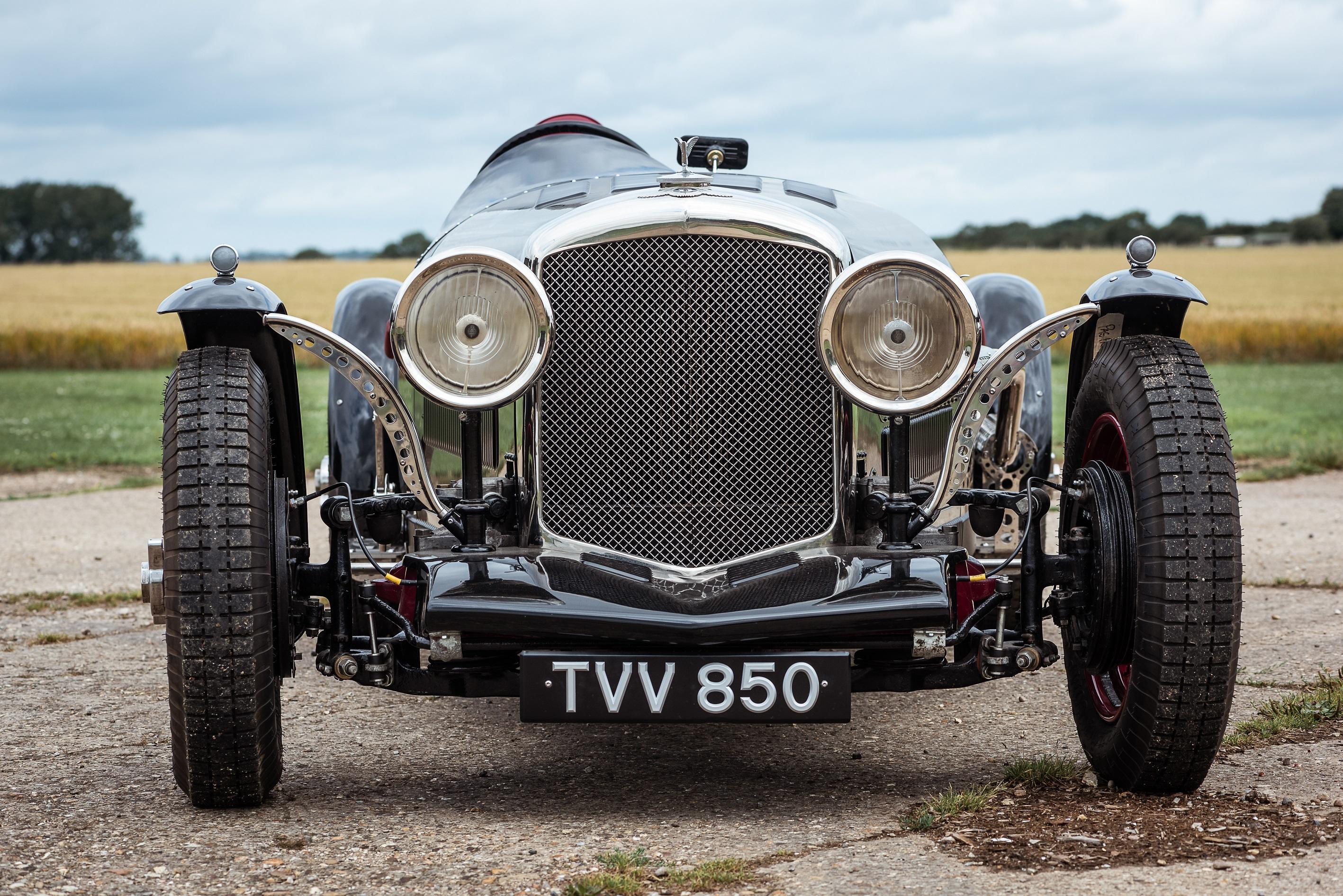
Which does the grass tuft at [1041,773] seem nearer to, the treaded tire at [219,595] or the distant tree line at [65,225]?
the treaded tire at [219,595]

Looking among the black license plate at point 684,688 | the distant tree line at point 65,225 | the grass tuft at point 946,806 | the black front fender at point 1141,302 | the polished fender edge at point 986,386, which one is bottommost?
the grass tuft at point 946,806

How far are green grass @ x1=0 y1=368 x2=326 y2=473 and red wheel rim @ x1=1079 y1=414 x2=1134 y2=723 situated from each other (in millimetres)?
7222

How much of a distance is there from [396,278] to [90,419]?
283 inches

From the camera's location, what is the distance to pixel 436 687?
328 cm

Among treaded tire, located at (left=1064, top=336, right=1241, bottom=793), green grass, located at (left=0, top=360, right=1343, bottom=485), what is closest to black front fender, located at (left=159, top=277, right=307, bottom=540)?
treaded tire, located at (left=1064, top=336, right=1241, bottom=793)

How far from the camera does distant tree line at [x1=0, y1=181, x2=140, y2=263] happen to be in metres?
68.8

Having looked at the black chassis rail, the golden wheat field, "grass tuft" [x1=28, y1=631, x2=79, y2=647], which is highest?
the golden wheat field

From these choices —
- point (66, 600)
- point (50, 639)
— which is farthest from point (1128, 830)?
point (66, 600)

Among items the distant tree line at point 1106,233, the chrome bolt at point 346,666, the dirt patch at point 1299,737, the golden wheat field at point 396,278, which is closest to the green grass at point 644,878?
the chrome bolt at point 346,666

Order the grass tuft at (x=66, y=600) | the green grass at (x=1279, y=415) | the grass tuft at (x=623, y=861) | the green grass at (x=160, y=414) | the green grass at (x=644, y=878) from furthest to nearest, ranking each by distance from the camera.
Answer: the green grass at (x=160, y=414)
the green grass at (x=1279, y=415)
the grass tuft at (x=66, y=600)
the grass tuft at (x=623, y=861)
the green grass at (x=644, y=878)

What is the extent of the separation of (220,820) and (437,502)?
2.93ft

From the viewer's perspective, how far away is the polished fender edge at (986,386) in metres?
3.36

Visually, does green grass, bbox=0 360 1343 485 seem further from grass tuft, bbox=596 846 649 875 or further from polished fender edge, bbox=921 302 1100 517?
grass tuft, bbox=596 846 649 875

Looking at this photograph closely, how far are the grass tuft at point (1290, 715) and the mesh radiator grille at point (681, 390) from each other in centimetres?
147
